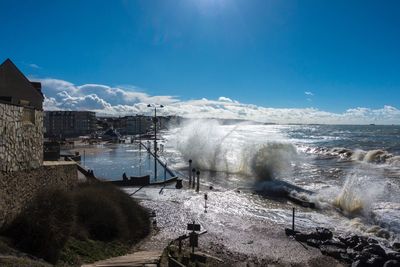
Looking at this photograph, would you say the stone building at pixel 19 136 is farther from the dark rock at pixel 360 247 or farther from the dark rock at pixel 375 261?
the dark rock at pixel 360 247

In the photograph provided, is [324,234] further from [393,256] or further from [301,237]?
[393,256]

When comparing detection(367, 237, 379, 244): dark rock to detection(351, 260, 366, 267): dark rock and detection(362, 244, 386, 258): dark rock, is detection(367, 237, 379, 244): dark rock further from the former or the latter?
detection(351, 260, 366, 267): dark rock

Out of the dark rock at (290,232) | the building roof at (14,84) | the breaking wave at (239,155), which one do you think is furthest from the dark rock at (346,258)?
the breaking wave at (239,155)

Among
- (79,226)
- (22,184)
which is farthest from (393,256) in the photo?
(22,184)

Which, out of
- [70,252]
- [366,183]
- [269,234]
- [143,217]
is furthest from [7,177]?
[366,183]

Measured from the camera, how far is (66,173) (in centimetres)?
1667

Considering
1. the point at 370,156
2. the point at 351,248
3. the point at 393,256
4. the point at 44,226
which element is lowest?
the point at 351,248

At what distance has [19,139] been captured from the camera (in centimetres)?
1172

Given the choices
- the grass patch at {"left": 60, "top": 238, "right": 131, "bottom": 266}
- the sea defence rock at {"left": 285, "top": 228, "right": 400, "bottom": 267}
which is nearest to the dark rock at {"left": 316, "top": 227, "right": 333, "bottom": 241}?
the sea defence rock at {"left": 285, "top": 228, "right": 400, "bottom": 267}

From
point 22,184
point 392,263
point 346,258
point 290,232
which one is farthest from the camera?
point 290,232

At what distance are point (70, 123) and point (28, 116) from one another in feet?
500

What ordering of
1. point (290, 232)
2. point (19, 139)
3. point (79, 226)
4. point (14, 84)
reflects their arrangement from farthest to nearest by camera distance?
point (14, 84)
point (290, 232)
point (79, 226)
point (19, 139)

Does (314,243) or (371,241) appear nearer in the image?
Result: (314,243)

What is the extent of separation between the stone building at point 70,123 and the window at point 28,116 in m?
141
